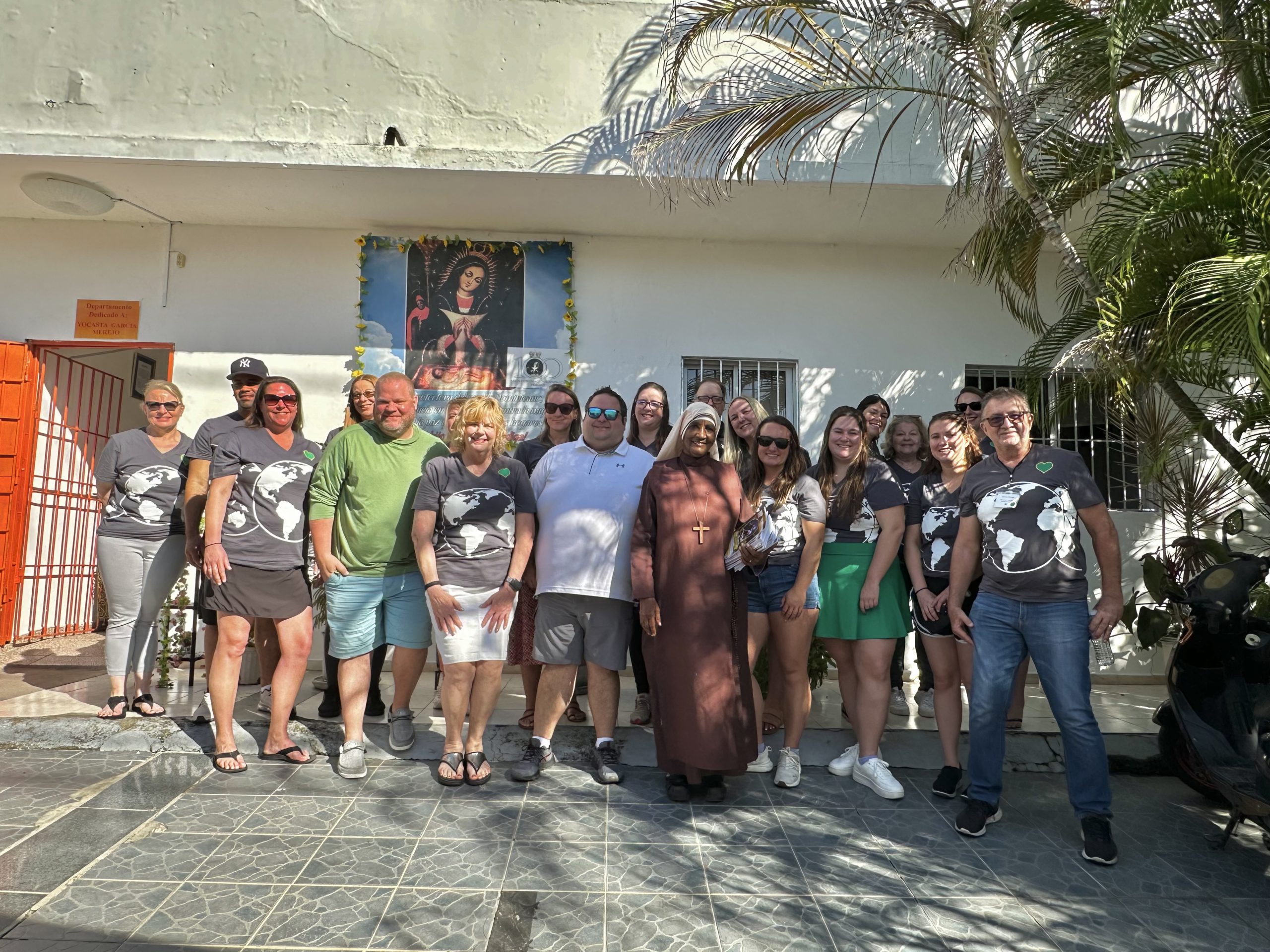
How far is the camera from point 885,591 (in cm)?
433

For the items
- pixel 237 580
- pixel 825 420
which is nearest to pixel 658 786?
pixel 237 580

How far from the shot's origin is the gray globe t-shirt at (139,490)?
482 cm

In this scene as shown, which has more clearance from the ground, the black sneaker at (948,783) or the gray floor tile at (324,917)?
the black sneaker at (948,783)

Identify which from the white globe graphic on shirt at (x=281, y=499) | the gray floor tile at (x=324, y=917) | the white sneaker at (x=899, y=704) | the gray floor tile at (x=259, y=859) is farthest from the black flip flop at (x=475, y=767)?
the white sneaker at (x=899, y=704)

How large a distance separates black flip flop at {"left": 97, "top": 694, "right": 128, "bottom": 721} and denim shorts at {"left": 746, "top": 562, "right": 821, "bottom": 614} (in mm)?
3667

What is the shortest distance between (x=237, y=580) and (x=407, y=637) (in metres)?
0.90

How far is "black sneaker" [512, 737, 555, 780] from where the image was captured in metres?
4.09

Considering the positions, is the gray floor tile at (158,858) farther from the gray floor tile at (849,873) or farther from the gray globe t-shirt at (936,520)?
the gray globe t-shirt at (936,520)

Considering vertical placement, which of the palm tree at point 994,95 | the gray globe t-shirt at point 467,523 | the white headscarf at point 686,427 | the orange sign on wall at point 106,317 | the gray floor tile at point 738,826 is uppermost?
the palm tree at point 994,95

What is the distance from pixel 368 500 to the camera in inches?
169

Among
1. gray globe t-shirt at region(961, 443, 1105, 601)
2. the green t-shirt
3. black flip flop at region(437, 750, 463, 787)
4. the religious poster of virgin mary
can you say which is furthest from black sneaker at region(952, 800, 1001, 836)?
the religious poster of virgin mary

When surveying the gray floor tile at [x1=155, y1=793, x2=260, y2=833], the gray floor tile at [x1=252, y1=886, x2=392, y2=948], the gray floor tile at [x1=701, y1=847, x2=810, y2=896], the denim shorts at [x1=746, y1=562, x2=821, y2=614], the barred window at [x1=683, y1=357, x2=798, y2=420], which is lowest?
the gray floor tile at [x1=252, y1=886, x2=392, y2=948]

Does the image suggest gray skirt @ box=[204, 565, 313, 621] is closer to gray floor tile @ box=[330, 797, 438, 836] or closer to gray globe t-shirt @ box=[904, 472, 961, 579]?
gray floor tile @ box=[330, 797, 438, 836]

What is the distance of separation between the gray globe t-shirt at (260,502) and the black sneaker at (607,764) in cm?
185
